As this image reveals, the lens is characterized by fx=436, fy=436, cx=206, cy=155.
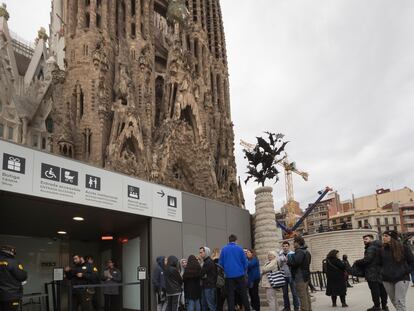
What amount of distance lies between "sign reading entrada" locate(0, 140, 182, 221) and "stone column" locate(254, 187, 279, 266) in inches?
249

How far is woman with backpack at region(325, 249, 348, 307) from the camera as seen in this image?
1114cm

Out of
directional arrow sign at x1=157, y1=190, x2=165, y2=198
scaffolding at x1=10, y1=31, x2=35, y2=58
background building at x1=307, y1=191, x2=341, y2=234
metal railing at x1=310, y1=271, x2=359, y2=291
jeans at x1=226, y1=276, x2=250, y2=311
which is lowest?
metal railing at x1=310, y1=271, x2=359, y2=291

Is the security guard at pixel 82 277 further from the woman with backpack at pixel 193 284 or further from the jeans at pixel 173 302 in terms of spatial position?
the woman with backpack at pixel 193 284

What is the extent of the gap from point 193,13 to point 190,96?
652 inches

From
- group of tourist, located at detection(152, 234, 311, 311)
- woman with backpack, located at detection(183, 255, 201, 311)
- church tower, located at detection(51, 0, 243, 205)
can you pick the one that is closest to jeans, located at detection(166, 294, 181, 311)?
group of tourist, located at detection(152, 234, 311, 311)

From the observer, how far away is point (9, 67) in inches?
1607

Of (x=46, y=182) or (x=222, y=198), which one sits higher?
(x=222, y=198)

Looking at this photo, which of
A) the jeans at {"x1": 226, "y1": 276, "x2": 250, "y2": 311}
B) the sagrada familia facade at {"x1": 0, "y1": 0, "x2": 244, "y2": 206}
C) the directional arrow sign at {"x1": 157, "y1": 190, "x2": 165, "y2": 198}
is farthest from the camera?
the sagrada familia facade at {"x1": 0, "y1": 0, "x2": 244, "y2": 206}

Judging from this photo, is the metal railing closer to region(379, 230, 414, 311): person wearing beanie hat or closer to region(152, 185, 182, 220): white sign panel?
region(152, 185, 182, 220): white sign panel

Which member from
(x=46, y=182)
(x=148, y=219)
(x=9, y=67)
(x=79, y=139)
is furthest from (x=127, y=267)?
(x=9, y=67)

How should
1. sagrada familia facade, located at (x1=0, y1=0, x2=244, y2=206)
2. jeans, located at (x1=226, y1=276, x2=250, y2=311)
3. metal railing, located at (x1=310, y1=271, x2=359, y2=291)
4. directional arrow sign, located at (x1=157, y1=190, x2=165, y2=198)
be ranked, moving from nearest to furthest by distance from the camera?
jeans, located at (x1=226, y1=276, x2=250, y2=311) < directional arrow sign, located at (x1=157, y1=190, x2=165, y2=198) < metal railing, located at (x1=310, y1=271, x2=359, y2=291) < sagrada familia facade, located at (x1=0, y1=0, x2=244, y2=206)

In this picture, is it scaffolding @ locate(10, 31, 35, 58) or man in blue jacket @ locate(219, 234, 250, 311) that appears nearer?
man in blue jacket @ locate(219, 234, 250, 311)

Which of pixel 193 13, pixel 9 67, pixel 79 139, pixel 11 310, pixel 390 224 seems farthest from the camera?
pixel 390 224

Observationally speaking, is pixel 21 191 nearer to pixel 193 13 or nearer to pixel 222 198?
pixel 222 198
